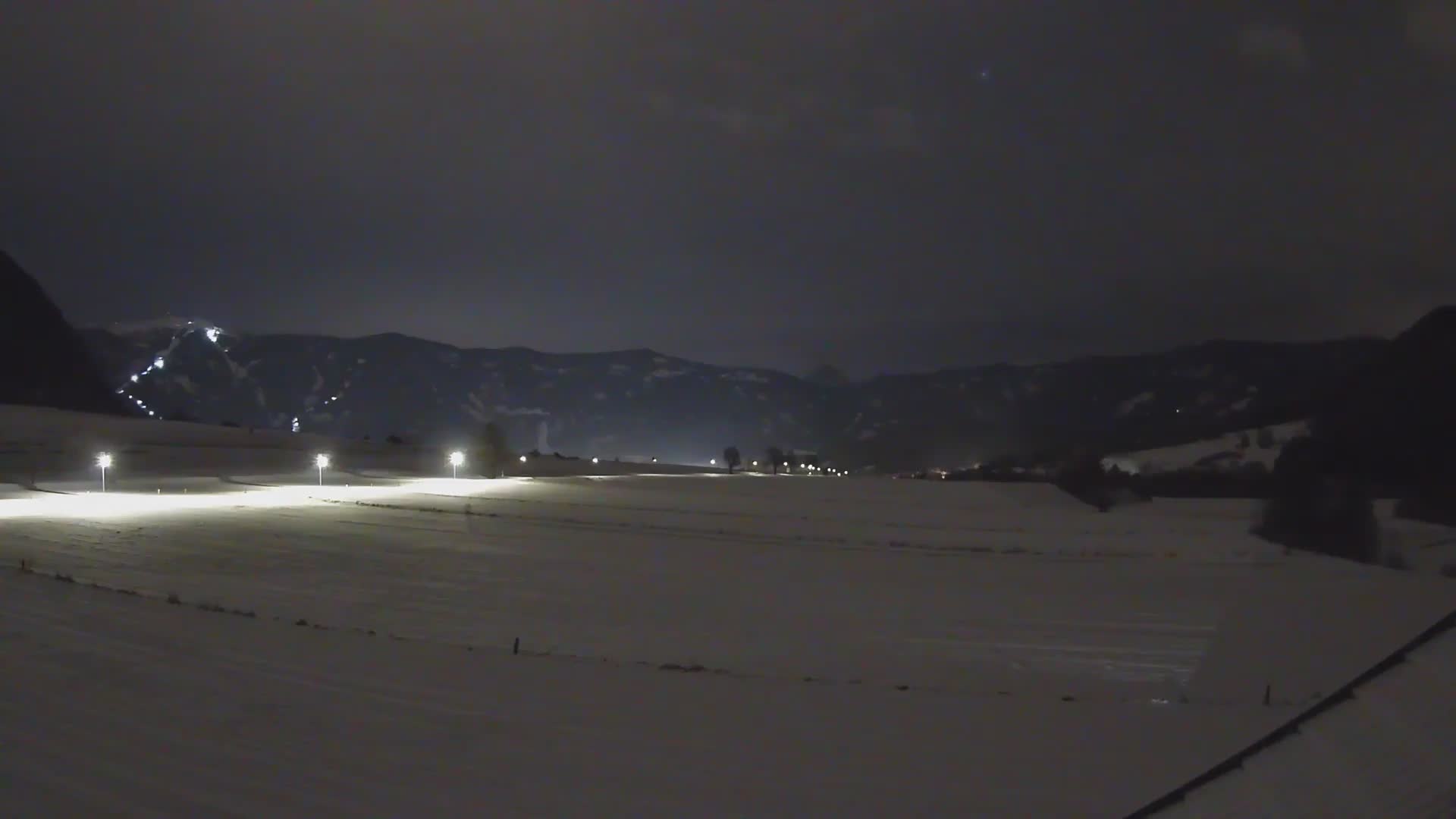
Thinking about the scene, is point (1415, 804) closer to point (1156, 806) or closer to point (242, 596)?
point (1156, 806)

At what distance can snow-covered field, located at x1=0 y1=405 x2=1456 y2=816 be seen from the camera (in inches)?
259

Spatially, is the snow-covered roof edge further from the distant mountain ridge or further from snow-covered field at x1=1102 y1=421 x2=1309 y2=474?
the distant mountain ridge

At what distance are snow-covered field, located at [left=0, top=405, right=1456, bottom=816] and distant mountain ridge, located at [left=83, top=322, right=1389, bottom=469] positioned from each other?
90208mm

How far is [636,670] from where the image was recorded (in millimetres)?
9789

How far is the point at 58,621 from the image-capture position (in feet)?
35.7

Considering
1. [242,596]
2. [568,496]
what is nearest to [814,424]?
[568,496]

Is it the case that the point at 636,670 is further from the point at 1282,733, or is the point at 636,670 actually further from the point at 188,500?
the point at 188,500

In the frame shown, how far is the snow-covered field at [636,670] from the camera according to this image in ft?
21.5

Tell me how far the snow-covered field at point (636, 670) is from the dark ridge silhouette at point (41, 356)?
9118 centimetres

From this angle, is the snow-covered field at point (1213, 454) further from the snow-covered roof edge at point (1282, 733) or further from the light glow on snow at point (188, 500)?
the snow-covered roof edge at point (1282, 733)

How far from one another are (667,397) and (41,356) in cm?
10103

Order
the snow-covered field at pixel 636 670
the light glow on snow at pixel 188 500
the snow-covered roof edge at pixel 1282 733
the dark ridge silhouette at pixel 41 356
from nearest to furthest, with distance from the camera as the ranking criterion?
1. the snow-covered roof edge at pixel 1282 733
2. the snow-covered field at pixel 636 670
3. the light glow on snow at pixel 188 500
4. the dark ridge silhouette at pixel 41 356

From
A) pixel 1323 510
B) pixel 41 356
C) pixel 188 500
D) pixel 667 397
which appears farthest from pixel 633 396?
pixel 1323 510

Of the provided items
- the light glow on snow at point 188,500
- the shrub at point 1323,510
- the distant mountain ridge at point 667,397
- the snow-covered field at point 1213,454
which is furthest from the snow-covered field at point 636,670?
the distant mountain ridge at point 667,397
